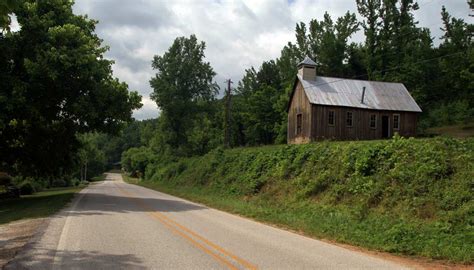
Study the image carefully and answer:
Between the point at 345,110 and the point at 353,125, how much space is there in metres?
1.39

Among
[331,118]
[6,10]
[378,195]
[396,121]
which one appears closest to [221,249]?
[6,10]

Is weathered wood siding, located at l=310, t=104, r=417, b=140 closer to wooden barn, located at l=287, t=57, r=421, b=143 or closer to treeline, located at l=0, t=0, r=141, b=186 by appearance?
wooden barn, located at l=287, t=57, r=421, b=143

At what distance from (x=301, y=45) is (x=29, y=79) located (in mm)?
50858

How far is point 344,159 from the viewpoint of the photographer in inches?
798

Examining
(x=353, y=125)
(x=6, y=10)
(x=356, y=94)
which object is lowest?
(x=6, y=10)

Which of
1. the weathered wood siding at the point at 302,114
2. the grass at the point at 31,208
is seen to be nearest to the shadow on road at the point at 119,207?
the grass at the point at 31,208

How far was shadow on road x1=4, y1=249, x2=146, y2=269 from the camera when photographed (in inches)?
327

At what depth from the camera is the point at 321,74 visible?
64625mm

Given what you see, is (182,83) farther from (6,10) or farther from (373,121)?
(6,10)

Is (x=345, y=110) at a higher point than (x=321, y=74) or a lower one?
lower

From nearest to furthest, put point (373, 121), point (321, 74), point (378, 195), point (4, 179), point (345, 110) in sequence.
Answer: point (378, 195), point (345, 110), point (373, 121), point (4, 179), point (321, 74)

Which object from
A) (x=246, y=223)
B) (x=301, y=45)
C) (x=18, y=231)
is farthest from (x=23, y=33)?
(x=301, y=45)

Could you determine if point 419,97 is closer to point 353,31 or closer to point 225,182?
point 353,31

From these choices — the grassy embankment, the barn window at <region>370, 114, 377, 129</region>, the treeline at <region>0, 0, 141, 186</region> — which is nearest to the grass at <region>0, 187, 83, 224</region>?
the treeline at <region>0, 0, 141, 186</region>
